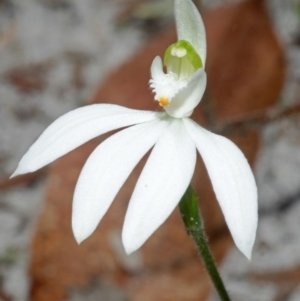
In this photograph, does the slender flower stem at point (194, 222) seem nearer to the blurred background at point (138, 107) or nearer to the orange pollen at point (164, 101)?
the orange pollen at point (164, 101)

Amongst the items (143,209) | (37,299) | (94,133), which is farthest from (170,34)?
(143,209)

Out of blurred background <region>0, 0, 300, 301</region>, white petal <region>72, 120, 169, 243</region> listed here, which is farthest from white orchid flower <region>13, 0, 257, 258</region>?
blurred background <region>0, 0, 300, 301</region>

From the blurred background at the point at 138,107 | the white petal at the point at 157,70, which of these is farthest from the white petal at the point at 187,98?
the blurred background at the point at 138,107

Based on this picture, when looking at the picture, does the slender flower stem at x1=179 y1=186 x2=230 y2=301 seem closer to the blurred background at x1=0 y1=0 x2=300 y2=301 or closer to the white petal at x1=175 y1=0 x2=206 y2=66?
the white petal at x1=175 y1=0 x2=206 y2=66

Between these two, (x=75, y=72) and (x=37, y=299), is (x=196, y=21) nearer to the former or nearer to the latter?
(x=37, y=299)

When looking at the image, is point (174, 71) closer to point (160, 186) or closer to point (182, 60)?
point (182, 60)

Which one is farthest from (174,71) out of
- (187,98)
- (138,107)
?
(138,107)

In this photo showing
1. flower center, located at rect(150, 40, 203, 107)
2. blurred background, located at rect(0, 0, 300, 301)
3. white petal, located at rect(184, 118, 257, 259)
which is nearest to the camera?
white petal, located at rect(184, 118, 257, 259)
